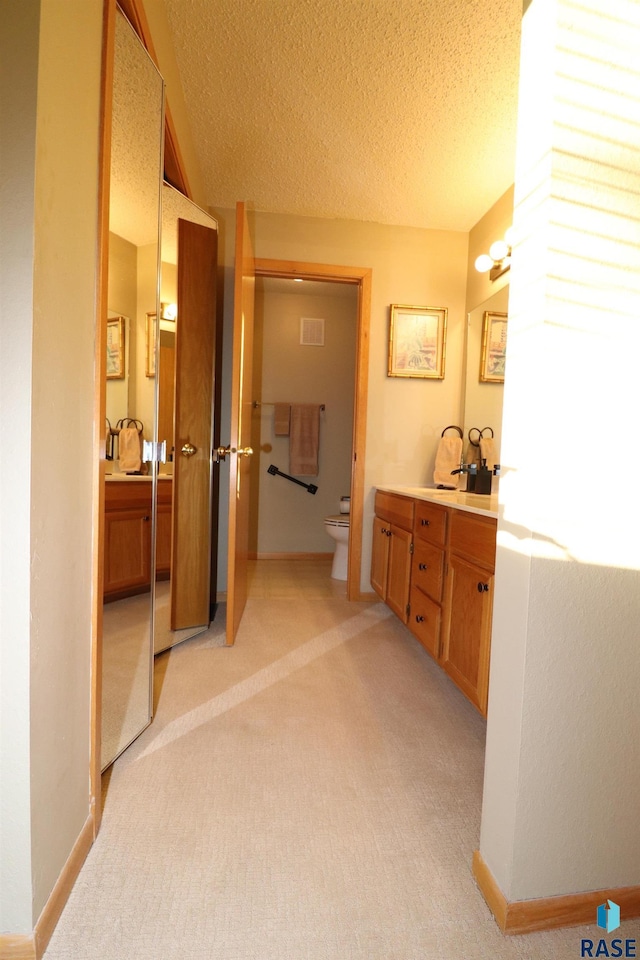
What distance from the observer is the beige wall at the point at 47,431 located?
81cm

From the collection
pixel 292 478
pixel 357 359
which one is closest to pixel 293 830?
pixel 357 359

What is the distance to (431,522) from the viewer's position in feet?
7.22

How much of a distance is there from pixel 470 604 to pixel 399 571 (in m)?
0.90

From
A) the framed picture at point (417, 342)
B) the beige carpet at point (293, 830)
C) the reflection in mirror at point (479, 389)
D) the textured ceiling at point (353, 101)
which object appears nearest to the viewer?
the beige carpet at point (293, 830)

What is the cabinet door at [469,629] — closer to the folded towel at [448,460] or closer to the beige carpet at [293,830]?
the beige carpet at [293,830]

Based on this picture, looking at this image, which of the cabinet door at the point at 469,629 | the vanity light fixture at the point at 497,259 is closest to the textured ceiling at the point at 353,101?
the vanity light fixture at the point at 497,259

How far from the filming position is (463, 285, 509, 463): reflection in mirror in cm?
274

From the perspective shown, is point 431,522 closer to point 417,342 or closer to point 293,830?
point 293,830

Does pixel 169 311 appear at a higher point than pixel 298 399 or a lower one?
higher

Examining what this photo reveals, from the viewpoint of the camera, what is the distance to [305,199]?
2.91 meters

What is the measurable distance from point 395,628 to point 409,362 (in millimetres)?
1648

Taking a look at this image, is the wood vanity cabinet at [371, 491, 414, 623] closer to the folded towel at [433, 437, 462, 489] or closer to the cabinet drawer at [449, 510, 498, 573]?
the folded towel at [433, 437, 462, 489]

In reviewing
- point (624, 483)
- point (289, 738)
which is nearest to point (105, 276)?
point (624, 483)

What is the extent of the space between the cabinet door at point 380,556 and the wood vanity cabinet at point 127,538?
5.12 feet
